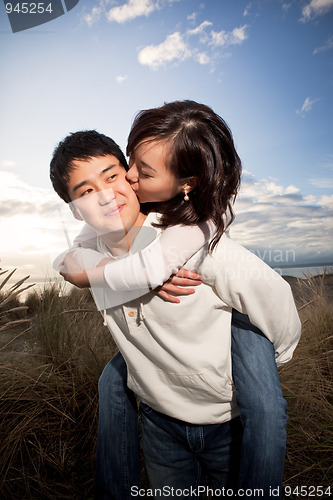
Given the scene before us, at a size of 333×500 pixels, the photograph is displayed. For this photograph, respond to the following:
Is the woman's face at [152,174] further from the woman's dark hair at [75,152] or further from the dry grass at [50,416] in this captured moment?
the dry grass at [50,416]

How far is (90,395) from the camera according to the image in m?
3.04

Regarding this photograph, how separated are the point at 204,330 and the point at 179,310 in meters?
0.16

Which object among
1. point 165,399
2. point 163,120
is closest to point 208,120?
point 163,120

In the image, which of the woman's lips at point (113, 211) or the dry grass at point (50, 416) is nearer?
the woman's lips at point (113, 211)

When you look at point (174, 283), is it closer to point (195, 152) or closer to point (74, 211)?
point (195, 152)

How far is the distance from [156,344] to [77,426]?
4.64 feet

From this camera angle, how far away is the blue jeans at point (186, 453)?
6.61ft

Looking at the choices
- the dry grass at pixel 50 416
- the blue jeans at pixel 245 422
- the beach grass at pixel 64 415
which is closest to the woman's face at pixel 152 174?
the blue jeans at pixel 245 422

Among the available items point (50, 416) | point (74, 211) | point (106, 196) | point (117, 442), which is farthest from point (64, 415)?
point (106, 196)

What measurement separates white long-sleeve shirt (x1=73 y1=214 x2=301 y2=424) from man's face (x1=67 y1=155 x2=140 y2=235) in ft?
0.44

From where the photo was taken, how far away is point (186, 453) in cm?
214

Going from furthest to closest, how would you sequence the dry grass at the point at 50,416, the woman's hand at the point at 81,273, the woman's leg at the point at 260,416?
the dry grass at the point at 50,416 → the woman's hand at the point at 81,273 → the woman's leg at the point at 260,416

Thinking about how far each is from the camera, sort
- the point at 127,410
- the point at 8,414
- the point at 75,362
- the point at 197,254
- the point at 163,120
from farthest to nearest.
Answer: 1. the point at 75,362
2. the point at 8,414
3. the point at 127,410
4. the point at 163,120
5. the point at 197,254

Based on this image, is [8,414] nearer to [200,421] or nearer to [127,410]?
[127,410]
